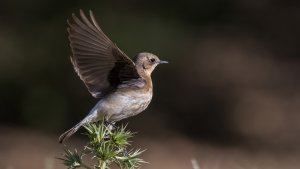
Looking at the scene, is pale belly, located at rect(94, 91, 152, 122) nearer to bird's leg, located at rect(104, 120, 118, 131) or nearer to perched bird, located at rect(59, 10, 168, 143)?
perched bird, located at rect(59, 10, 168, 143)

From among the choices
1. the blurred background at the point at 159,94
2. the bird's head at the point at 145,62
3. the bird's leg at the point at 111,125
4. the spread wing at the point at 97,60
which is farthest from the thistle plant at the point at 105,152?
the blurred background at the point at 159,94

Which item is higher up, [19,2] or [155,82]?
[19,2]

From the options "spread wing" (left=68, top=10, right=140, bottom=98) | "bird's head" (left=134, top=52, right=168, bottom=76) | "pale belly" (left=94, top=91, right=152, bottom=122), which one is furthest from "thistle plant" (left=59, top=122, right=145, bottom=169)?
"bird's head" (left=134, top=52, right=168, bottom=76)

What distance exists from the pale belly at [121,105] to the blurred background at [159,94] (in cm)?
829

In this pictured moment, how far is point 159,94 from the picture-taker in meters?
18.3

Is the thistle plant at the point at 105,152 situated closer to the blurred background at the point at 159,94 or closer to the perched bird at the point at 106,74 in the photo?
the perched bird at the point at 106,74

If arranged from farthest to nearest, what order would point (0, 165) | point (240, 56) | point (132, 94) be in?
point (240, 56), point (0, 165), point (132, 94)

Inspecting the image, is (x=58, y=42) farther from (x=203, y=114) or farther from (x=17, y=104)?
(x=203, y=114)

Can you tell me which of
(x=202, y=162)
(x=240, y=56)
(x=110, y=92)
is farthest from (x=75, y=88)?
(x=110, y=92)

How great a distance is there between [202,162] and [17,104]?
153 inches

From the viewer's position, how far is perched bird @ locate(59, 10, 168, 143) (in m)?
5.88

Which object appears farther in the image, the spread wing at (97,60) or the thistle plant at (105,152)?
the spread wing at (97,60)

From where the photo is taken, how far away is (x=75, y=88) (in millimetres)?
17203

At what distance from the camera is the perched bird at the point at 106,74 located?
5883 millimetres
